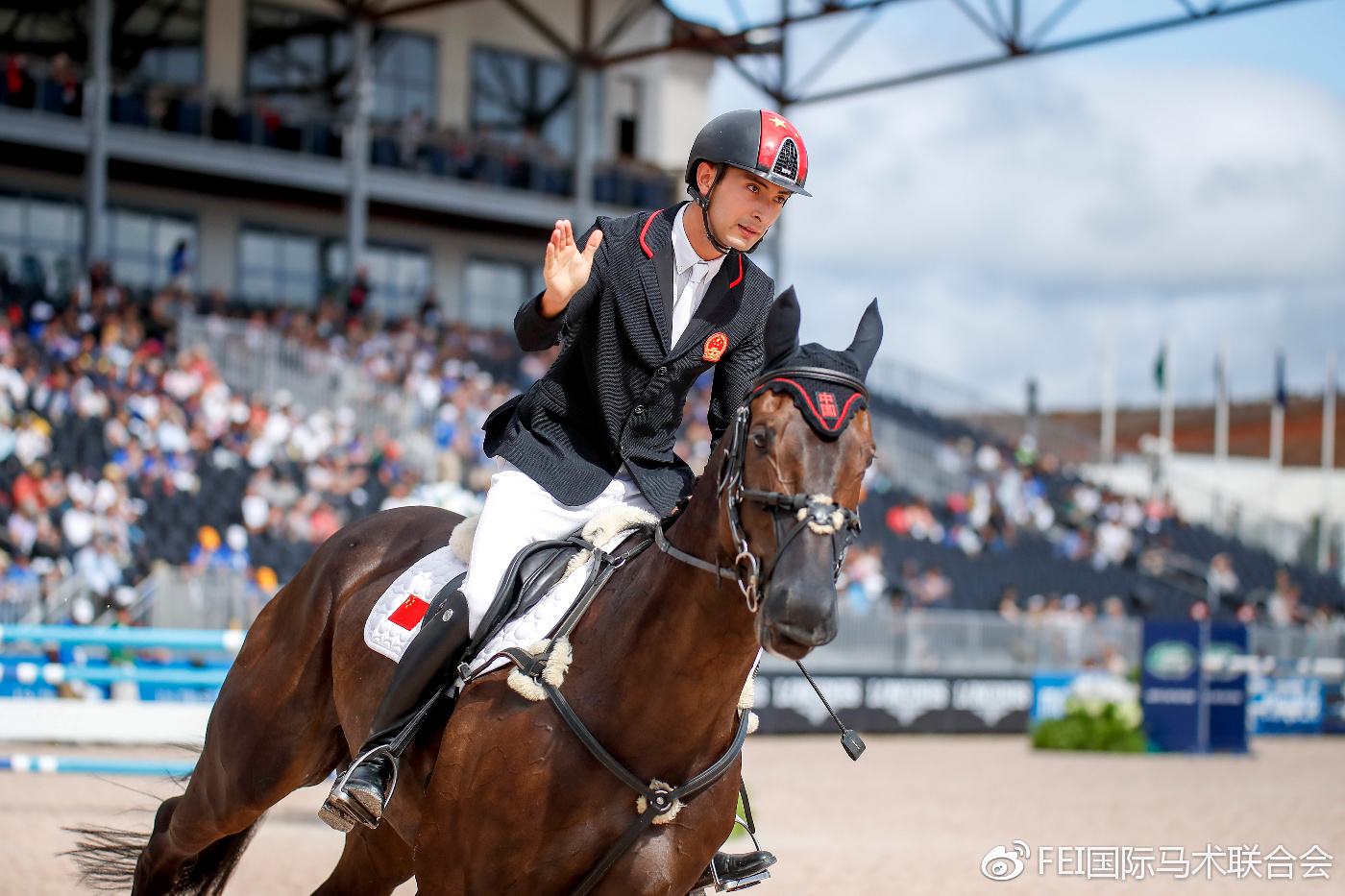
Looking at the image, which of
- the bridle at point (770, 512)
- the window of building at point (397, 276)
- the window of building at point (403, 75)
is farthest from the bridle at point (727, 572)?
the window of building at point (403, 75)

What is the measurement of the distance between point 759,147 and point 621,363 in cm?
79

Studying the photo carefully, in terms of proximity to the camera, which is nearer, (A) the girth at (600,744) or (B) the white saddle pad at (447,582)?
(A) the girth at (600,744)

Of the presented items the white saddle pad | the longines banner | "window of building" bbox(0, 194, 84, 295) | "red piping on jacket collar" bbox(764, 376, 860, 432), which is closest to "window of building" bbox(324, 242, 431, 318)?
"window of building" bbox(0, 194, 84, 295)

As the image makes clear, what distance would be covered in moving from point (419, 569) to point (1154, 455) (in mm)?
36968

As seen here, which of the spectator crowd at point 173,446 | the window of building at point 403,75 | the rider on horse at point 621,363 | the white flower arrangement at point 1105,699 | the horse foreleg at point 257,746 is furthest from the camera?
the window of building at point 403,75

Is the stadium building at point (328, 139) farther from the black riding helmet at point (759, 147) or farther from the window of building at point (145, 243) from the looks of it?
Answer: the black riding helmet at point (759, 147)

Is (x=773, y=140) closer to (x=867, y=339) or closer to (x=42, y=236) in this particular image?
(x=867, y=339)

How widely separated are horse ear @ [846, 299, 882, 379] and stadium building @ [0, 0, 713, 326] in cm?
2357

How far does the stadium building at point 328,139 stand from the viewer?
26766mm

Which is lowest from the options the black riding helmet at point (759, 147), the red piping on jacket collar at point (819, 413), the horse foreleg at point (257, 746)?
the horse foreleg at point (257, 746)

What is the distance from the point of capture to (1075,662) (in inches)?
862

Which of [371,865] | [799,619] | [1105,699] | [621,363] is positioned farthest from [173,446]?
[799,619]

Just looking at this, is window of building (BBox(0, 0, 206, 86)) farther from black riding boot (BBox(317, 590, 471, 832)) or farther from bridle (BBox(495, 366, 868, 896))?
bridle (BBox(495, 366, 868, 896))

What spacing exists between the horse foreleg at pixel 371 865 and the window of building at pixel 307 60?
25346mm
